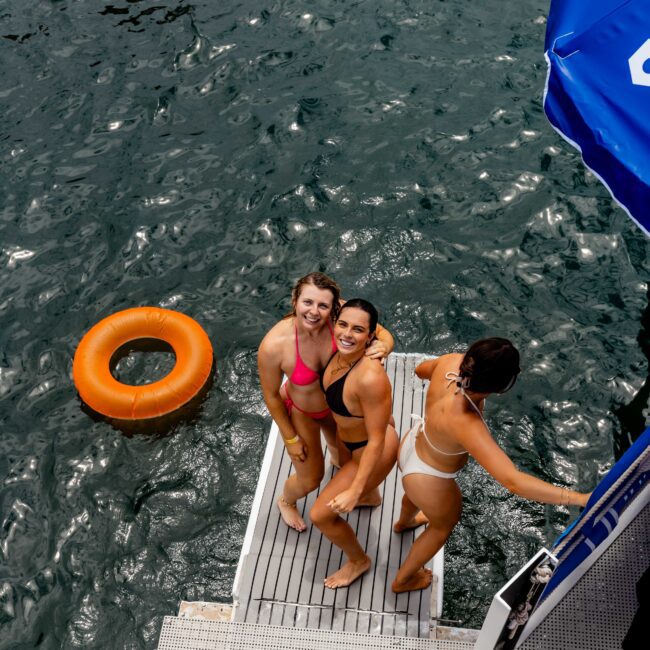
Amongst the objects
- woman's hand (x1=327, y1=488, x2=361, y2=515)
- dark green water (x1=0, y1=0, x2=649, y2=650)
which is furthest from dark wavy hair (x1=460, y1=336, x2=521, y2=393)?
dark green water (x1=0, y1=0, x2=649, y2=650)

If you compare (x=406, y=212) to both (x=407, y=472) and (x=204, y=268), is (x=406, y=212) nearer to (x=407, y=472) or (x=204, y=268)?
(x=204, y=268)

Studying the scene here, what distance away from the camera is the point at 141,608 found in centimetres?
683

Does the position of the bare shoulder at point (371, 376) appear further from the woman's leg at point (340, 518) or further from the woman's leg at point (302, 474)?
the woman's leg at point (302, 474)

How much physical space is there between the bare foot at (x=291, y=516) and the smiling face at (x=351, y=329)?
6.94 feet

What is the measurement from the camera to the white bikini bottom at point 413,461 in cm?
500

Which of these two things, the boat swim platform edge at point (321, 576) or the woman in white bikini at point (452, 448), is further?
the boat swim platform edge at point (321, 576)

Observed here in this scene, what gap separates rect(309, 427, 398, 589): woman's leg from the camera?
542 cm

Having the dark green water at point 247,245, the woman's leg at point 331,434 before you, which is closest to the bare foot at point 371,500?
the woman's leg at point 331,434

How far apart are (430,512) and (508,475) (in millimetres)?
1103

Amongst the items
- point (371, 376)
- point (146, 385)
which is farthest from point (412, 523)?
point (146, 385)

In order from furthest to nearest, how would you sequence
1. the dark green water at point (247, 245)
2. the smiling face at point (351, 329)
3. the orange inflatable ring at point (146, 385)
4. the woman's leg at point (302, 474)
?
the orange inflatable ring at point (146, 385), the dark green water at point (247, 245), the woman's leg at point (302, 474), the smiling face at point (351, 329)

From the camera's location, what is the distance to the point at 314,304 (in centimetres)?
493

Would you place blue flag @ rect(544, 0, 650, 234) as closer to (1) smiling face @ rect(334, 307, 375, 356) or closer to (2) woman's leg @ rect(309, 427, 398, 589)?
Result: (1) smiling face @ rect(334, 307, 375, 356)

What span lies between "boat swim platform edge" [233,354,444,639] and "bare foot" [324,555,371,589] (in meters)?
0.07
